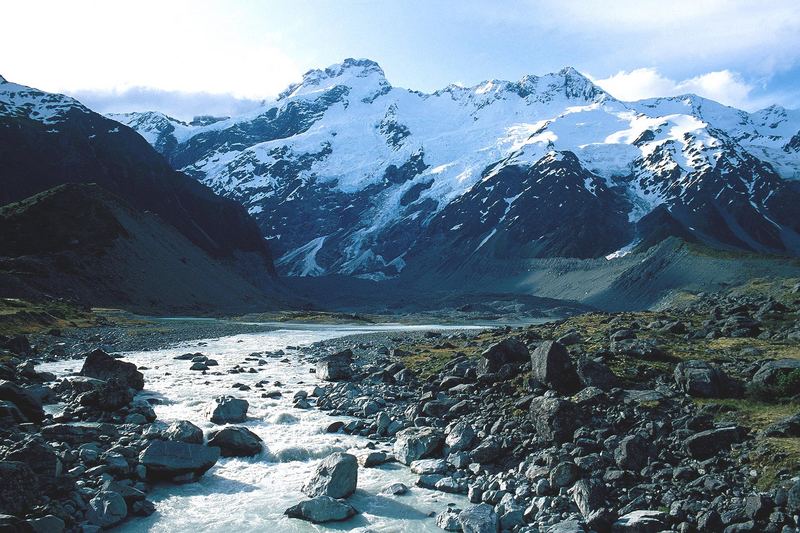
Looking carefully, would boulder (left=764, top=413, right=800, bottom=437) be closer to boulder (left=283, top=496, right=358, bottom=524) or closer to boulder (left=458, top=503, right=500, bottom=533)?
boulder (left=458, top=503, right=500, bottom=533)

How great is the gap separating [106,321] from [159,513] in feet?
273

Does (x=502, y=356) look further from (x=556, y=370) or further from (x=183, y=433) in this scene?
(x=183, y=433)

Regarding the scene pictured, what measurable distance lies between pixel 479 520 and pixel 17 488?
43.7ft

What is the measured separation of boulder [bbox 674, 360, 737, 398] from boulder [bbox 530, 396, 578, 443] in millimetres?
5635

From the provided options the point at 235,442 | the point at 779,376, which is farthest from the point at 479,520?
the point at 779,376

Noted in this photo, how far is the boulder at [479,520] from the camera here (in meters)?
17.9

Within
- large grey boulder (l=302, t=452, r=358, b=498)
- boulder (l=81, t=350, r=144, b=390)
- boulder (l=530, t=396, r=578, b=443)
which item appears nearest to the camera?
large grey boulder (l=302, t=452, r=358, b=498)

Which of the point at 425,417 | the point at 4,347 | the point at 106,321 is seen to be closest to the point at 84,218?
the point at 106,321

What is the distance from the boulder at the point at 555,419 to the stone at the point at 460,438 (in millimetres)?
2666

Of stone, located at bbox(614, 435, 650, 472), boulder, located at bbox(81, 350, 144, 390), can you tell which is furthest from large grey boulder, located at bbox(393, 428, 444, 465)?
boulder, located at bbox(81, 350, 144, 390)

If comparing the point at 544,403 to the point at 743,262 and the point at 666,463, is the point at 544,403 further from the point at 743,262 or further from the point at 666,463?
the point at 743,262

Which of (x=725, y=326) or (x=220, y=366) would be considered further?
(x=220, y=366)

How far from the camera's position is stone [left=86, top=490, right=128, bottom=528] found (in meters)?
17.9

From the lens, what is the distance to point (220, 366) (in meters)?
52.4
